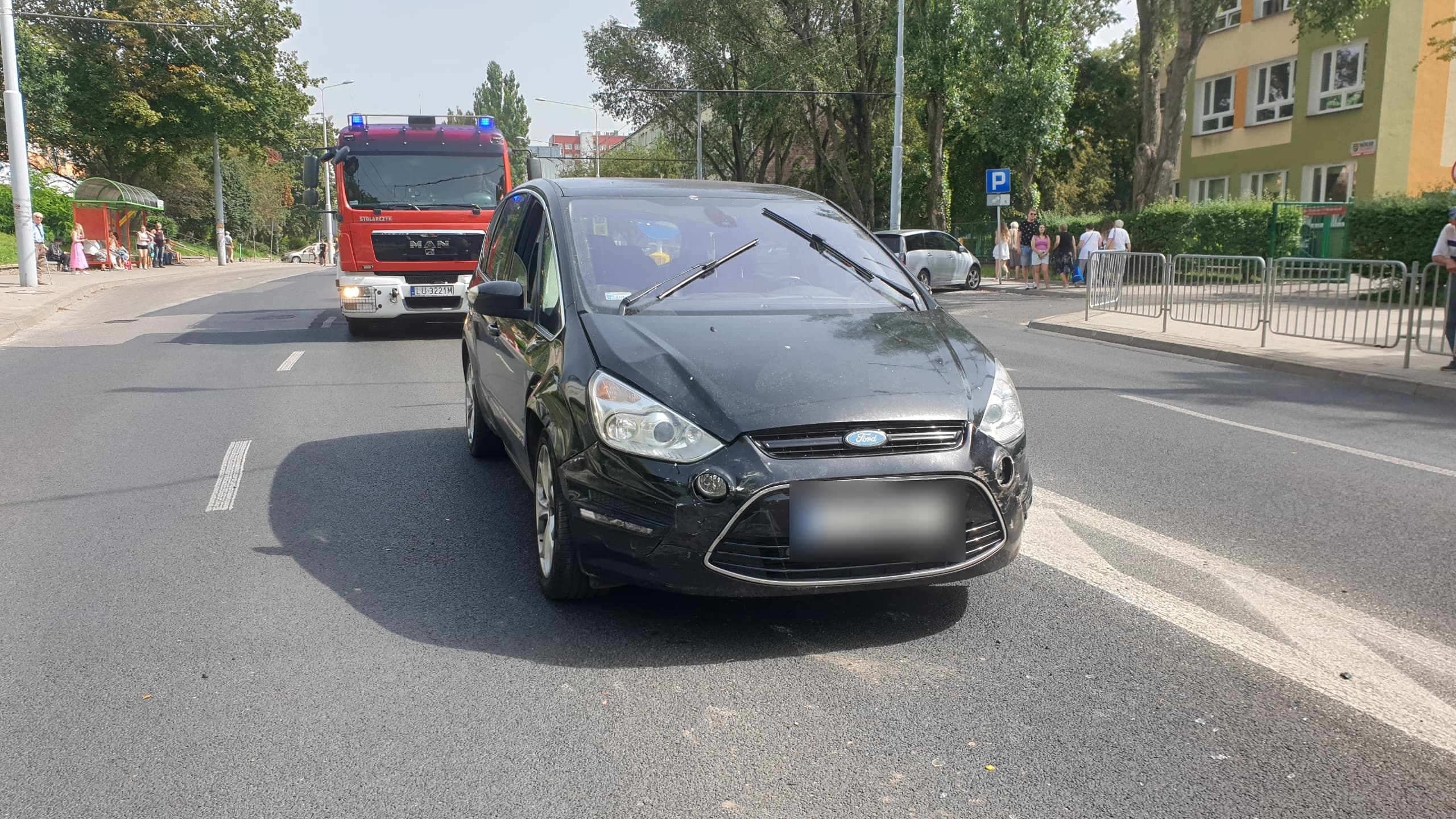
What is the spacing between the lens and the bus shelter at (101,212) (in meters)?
38.6

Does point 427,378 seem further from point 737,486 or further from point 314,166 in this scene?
point 737,486

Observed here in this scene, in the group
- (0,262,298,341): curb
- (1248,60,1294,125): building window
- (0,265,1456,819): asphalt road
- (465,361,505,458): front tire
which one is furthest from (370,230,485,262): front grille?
(1248,60,1294,125): building window

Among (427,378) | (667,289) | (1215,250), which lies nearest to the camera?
(667,289)

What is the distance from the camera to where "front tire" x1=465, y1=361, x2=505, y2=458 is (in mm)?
7051

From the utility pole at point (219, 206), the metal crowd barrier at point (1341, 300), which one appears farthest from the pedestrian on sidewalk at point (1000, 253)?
the utility pole at point (219, 206)

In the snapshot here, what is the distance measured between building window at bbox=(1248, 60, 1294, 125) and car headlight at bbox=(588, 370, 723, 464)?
36.4 metres

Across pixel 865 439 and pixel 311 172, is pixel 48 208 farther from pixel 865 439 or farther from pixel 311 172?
pixel 865 439

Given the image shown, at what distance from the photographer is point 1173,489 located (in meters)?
6.47

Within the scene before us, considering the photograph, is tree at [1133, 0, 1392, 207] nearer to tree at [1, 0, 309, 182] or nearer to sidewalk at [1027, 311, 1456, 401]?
sidewalk at [1027, 311, 1456, 401]

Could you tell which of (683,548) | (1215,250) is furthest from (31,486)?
(1215,250)

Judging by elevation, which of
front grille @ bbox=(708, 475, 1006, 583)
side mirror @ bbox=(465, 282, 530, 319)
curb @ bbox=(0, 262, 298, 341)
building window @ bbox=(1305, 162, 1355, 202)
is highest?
building window @ bbox=(1305, 162, 1355, 202)

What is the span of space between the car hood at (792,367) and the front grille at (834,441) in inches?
1.1

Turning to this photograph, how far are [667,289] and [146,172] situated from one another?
61.9 metres

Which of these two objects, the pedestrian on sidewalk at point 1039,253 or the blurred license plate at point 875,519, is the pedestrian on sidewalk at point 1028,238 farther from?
the blurred license plate at point 875,519
